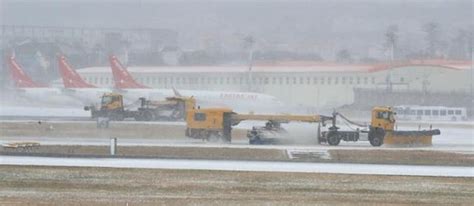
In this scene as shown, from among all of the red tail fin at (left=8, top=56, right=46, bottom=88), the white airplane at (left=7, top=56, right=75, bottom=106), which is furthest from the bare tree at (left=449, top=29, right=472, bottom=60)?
the red tail fin at (left=8, top=56, right=46, bottom=88)

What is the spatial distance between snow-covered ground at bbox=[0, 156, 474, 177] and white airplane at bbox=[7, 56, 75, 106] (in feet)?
115

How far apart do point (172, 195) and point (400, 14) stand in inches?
1597

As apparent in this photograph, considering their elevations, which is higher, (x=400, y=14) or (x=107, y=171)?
(x=400, y=14)

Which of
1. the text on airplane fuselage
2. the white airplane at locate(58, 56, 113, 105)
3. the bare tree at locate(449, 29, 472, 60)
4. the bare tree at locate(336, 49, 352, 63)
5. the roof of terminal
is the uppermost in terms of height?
the bare tree at locate(449, 29, 472, 60)

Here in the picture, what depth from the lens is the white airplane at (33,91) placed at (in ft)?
199

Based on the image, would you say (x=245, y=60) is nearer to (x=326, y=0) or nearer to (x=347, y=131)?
(x=326, y=0)

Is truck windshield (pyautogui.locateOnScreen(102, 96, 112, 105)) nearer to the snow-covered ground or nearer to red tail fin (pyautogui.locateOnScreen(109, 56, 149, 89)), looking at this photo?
red tail fin (pyautogui.locateOnScreen(109, 56, 149, 89))

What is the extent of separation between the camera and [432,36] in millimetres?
56094

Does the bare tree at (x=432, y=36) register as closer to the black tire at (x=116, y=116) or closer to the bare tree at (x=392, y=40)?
the bare tree at (x=392, y=40)

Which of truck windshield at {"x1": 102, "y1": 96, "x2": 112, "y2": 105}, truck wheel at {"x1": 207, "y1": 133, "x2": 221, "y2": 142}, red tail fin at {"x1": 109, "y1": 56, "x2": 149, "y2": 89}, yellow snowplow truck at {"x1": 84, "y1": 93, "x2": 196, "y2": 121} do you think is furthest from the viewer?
red tail fin at {"x1": 109, "y1": 56, "x2": 149, "y2": 89}

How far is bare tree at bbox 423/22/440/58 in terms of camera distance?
55250 millimetres

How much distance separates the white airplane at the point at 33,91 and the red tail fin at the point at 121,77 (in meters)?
5.35

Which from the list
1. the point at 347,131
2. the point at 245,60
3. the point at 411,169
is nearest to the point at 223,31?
the point at 245,60

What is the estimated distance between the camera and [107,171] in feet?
71.9
